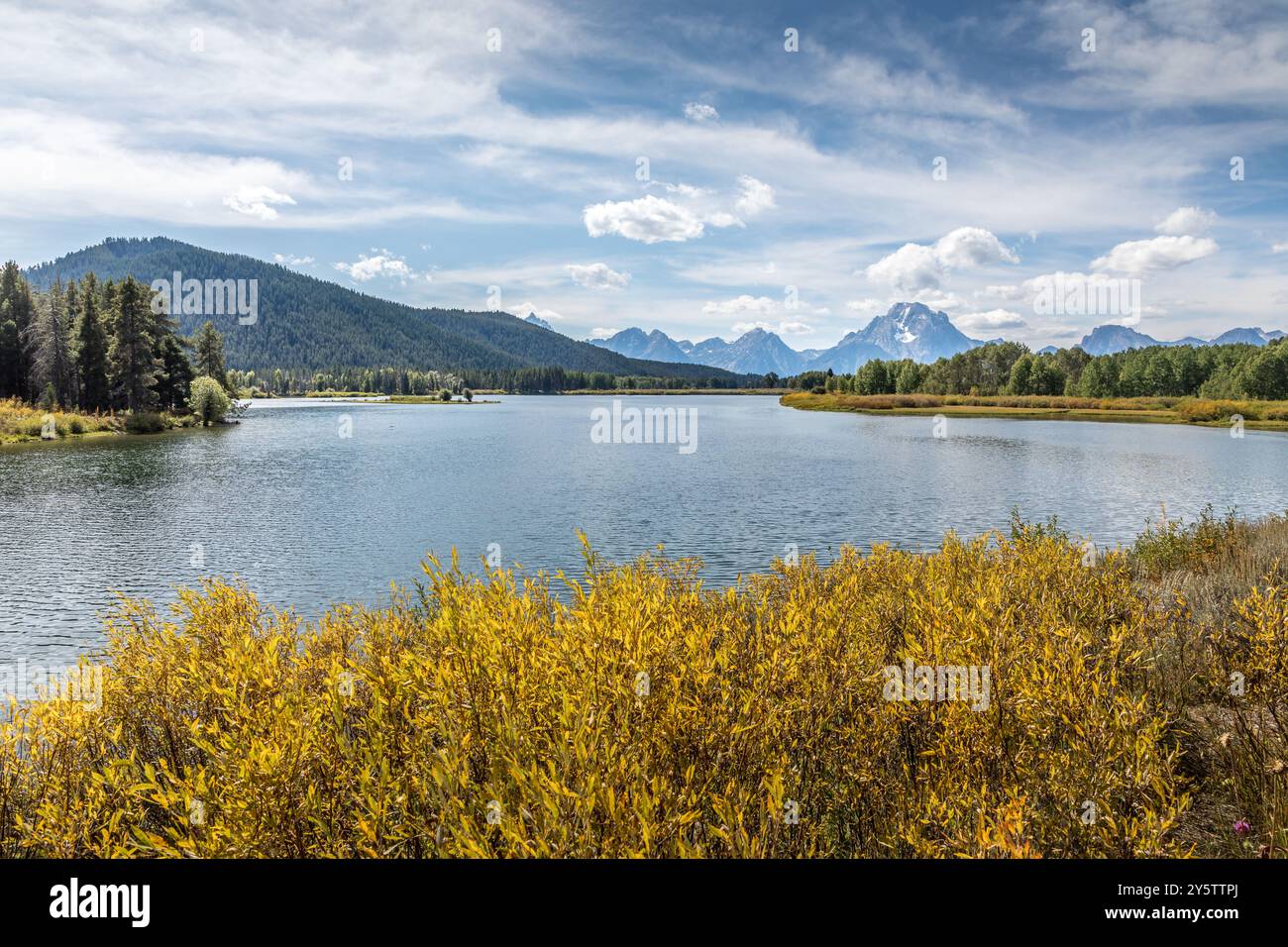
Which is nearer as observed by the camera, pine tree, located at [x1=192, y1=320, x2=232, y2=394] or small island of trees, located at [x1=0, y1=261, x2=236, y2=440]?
small island of trees, located at [x1=0, y1=261, x2=236, y2=440]

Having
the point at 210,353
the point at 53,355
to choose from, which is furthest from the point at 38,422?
the point at 210,353

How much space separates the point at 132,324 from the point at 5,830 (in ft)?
366

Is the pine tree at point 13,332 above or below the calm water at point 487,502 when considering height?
above

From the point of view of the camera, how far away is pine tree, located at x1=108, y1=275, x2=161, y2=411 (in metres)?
94.9

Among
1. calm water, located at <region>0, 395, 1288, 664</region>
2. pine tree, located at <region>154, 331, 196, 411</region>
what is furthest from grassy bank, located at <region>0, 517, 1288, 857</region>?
pine tree, located at <region>154, 331, 196, 411</region>

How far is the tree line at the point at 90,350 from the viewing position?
9494 cm

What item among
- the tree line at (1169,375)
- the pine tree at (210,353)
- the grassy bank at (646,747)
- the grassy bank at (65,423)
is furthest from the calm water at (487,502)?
the tree line at (1169,375)

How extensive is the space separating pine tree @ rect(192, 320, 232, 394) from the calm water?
50.0 metres

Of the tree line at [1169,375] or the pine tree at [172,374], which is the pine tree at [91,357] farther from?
the tree line at [1169,375]

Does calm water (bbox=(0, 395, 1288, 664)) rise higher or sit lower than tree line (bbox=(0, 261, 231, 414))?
lower

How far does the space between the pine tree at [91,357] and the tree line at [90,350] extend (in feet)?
0.34

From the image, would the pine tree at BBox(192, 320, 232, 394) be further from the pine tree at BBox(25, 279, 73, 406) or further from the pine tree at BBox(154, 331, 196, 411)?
the pine tree at BBox(25, 279, 73, 406)
